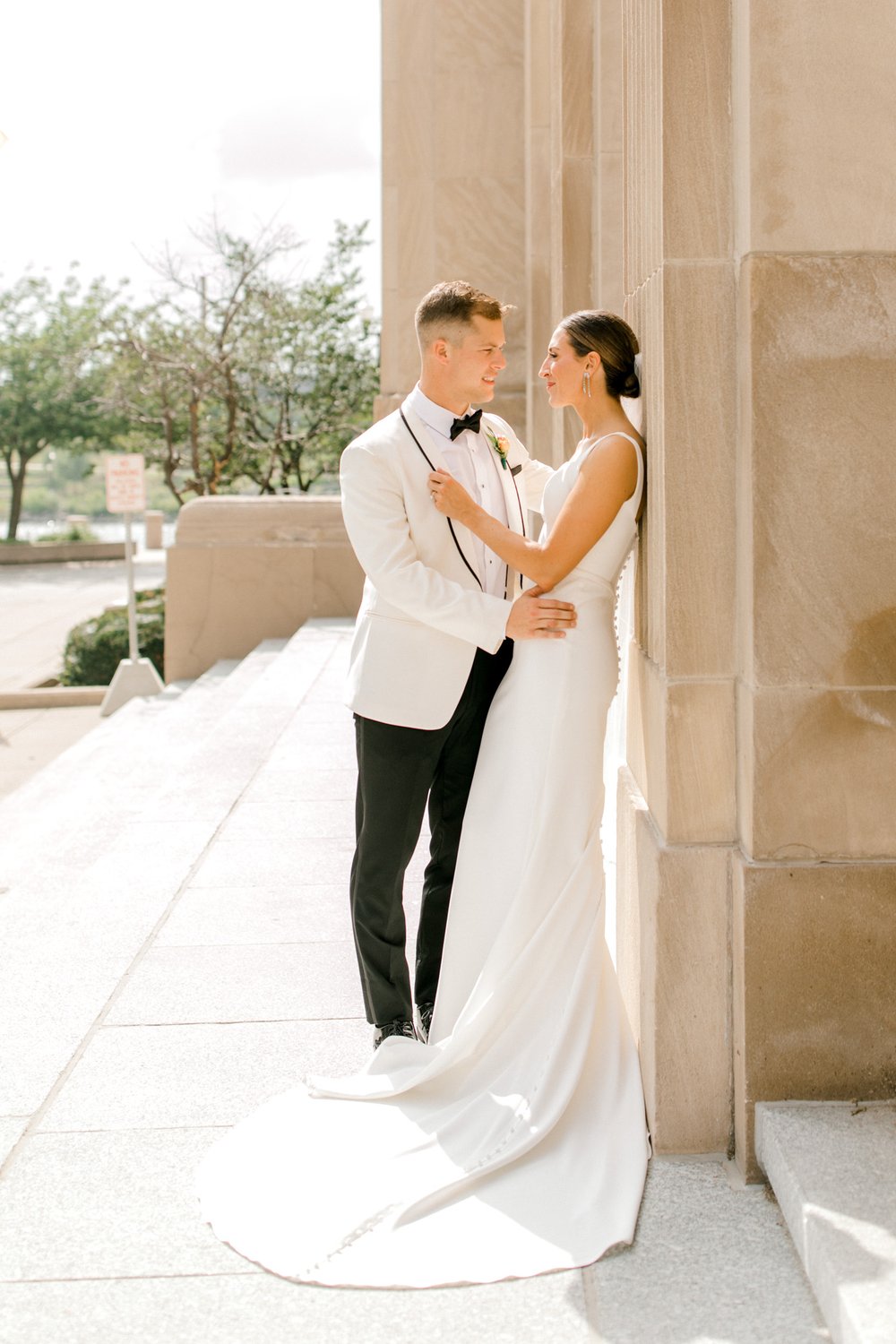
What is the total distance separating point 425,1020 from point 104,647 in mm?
14455

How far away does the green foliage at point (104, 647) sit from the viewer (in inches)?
701

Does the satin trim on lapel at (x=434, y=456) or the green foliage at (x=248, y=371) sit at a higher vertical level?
the green foliage at (x=248, y=371)

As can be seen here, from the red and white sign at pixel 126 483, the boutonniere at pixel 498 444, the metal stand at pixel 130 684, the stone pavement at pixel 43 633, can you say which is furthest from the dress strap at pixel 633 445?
the red and white sign at pixel 126 483

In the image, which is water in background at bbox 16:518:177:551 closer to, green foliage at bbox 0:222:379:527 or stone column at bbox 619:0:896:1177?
green foliage at bbox 0:222:379:527

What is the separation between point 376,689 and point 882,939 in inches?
61.5

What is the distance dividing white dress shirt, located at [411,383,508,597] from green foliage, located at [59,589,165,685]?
47.1ft

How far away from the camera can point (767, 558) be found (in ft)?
10.4

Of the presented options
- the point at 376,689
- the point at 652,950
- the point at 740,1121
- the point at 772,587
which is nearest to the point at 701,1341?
the point at 740,1121

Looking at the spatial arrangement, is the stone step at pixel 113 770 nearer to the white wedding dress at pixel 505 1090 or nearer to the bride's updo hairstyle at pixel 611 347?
the white wedding dress at pixel 505 1090

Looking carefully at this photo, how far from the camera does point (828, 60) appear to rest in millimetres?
3057

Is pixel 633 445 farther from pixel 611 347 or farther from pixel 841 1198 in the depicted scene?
pixel 841 1198

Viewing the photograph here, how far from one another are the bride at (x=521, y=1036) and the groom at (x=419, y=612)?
0.17 meters

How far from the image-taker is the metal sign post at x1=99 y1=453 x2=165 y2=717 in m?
14.8

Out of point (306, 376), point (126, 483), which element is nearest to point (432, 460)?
point (126, 483)
